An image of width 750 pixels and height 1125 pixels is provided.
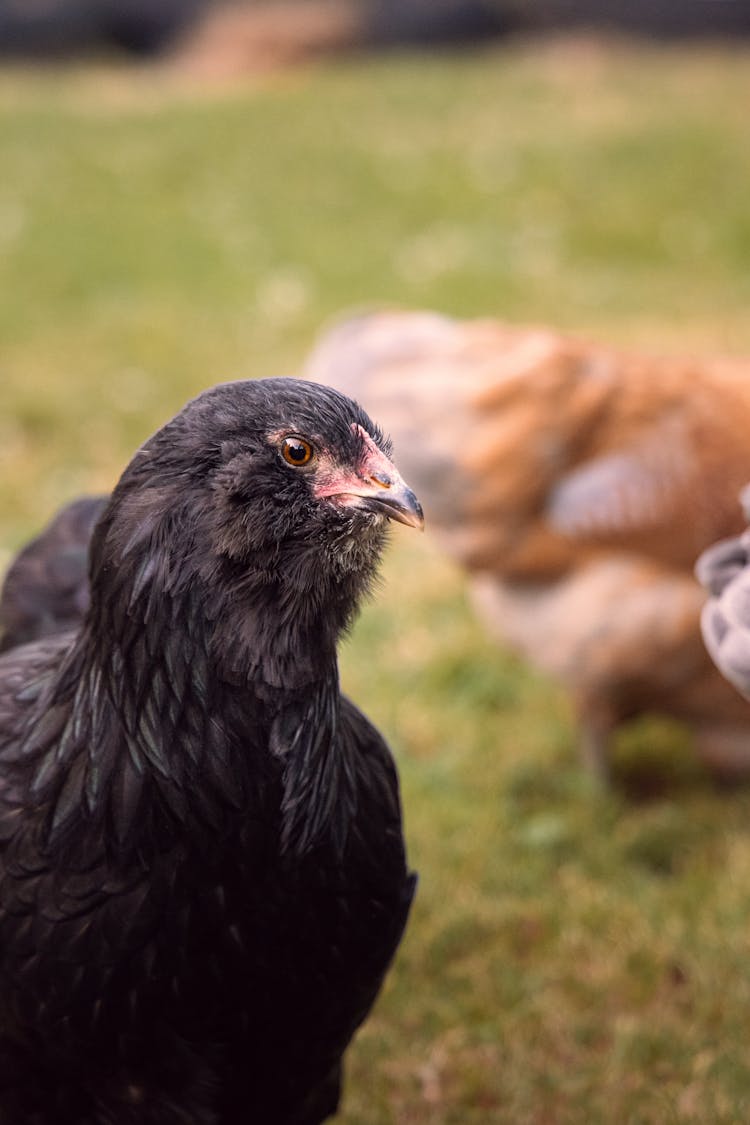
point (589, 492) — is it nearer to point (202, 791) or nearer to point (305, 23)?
point (202, 791)

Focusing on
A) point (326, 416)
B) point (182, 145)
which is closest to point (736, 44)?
point (182, 145)

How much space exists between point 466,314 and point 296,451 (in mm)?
5890

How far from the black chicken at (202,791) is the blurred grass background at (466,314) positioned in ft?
3.17

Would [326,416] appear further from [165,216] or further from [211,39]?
[211,39]

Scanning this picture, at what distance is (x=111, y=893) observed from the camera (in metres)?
1.90

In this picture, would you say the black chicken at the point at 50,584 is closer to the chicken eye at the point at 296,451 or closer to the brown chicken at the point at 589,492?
the chicken eye at the point at 296,451

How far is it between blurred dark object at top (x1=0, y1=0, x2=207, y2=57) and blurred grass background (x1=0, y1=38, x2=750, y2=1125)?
661 millimetres

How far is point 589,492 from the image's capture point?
11.4 ft

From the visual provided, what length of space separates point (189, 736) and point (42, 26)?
12.9 m

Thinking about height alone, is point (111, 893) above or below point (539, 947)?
above

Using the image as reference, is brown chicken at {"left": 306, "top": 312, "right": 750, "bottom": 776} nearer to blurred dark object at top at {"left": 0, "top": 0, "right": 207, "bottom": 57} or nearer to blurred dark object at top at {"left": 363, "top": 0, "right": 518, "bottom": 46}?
blurred dark object at top at {"left": 363, "top": 0, "right": 518, "bottom": 46}

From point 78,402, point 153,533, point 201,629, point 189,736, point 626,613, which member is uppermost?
point 153,533

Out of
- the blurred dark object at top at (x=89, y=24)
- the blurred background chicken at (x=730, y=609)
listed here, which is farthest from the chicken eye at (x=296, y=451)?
the blurred dark object at top at (x=89, y=24)

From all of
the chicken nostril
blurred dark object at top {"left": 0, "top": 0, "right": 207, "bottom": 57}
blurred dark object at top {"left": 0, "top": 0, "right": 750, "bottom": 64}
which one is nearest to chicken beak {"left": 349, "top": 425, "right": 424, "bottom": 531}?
the chicken nostril
